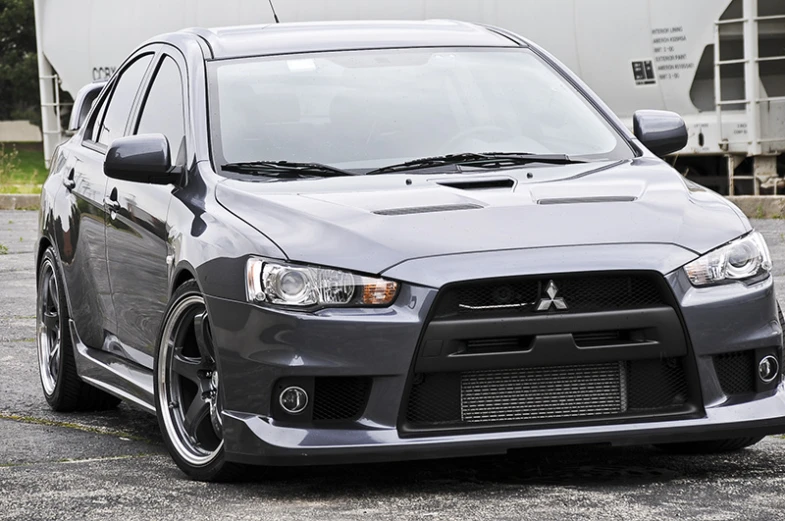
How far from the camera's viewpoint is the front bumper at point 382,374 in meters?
4.69

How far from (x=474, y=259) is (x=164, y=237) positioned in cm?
135

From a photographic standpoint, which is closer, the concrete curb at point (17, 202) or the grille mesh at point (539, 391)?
the grille mesh at point (539, 391)

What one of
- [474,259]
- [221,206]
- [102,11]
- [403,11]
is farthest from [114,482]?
[102,11]

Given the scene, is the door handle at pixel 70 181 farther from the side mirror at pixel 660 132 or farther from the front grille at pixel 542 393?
the front grille at pixel 542 393

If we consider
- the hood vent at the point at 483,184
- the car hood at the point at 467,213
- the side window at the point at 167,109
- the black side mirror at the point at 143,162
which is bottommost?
the car hood at the point at 467,213

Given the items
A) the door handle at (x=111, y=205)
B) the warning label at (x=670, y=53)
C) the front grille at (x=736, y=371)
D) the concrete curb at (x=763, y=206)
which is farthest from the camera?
the warning label at (x=670, y=53)

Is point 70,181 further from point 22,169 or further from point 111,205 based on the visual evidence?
point 22,169

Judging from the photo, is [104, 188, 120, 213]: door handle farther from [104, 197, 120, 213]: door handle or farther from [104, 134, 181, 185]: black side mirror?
[104, 134, 181, 185]: black side mirror

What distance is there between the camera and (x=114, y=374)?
20.8 ft

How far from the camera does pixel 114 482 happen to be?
5.32 m

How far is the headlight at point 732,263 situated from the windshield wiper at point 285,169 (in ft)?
→ 4.40

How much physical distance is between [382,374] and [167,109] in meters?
2.05

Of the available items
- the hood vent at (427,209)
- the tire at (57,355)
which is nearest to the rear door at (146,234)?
the tire at (57,355)

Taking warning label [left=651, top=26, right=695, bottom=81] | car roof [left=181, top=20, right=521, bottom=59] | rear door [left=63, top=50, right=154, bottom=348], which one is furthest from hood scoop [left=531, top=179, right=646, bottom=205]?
warning label [left=651, top=26, right=695, bottom=81]
